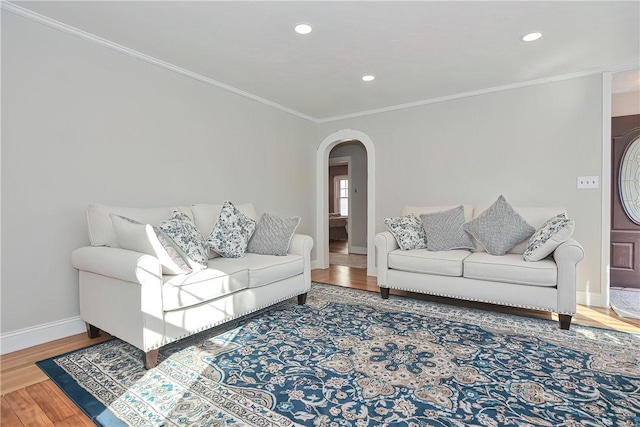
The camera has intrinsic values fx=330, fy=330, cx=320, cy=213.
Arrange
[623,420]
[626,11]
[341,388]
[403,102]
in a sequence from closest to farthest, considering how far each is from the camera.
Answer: [623,420] < [341,388] < [626,11] < [403,102]

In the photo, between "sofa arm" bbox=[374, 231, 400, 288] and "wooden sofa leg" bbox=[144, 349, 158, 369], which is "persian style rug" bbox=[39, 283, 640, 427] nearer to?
"wooden sofa leg" bbox=[144, 349, 158, 369]

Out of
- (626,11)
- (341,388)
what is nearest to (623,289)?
(626,11)

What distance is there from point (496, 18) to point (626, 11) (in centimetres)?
89

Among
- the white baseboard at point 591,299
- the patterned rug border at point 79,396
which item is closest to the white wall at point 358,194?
the white baseboard at point 591,299

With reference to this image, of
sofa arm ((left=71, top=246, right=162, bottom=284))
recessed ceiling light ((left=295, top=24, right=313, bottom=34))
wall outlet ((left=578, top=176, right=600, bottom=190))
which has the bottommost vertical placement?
sofa arm ((left=71, top=246, right=162, bottom=284))

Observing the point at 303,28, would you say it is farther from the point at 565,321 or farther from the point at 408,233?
the point at 565,321

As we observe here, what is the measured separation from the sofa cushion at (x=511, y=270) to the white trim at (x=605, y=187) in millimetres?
970

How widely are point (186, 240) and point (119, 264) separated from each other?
1.73 feet

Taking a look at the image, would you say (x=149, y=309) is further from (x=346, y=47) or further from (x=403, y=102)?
(x=403, y=102)

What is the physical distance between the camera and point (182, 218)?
8.95 ft

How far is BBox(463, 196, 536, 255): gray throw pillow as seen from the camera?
3236 mm

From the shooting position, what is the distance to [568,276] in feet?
8.77

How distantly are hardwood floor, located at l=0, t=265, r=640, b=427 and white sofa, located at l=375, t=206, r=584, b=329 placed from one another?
358 mm

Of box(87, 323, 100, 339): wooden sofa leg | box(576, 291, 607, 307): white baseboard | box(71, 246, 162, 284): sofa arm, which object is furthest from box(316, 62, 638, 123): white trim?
box(87, 323, 100, 339): wooden sofa leg
